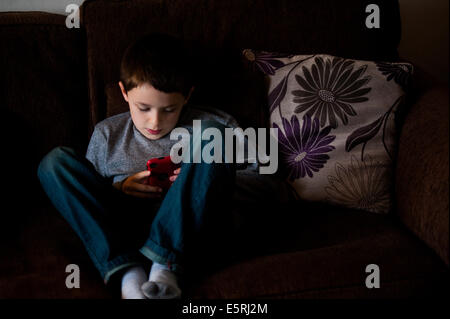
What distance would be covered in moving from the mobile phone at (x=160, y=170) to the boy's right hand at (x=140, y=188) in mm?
12

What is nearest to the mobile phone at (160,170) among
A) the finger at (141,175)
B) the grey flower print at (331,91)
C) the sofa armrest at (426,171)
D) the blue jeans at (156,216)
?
the finger at (141,175)

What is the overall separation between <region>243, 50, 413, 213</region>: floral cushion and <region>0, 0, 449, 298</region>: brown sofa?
0.04 m

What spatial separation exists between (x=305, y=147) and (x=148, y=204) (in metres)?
0.43

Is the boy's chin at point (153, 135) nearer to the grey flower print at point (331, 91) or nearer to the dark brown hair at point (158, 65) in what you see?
the dark brown hair at point (158, 65)

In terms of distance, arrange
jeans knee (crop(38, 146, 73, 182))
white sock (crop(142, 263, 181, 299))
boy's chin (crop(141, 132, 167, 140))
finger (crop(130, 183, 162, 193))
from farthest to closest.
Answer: boy's chin (crop(141, 132, 167, 140))
finger (crop(130, 183, 162, 193))
jeans knee (crop(38, 146, 73, 182))
white sock (crop(142, 263, 181, 299))

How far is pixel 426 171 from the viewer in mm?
1015

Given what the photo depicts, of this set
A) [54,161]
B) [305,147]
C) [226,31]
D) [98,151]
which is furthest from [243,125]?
[54,161]

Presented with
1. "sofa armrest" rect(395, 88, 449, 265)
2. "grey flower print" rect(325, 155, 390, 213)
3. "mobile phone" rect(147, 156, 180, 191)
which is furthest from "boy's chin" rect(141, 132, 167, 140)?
"sofa armrest" rect(395, 88, 449, 265)

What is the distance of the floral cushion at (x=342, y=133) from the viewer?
120cm

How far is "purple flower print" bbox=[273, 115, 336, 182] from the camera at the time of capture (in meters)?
1.21

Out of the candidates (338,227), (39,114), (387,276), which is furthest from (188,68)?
(387,276)

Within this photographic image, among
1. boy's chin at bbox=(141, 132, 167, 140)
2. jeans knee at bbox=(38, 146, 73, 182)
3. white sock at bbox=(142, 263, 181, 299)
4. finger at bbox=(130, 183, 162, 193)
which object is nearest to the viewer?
white sock at bbox=(142, 263, 181, 299)

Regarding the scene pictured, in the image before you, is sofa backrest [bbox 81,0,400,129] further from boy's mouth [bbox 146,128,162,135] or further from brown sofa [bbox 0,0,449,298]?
boy's mouth [bbox 146,128,162,135]
